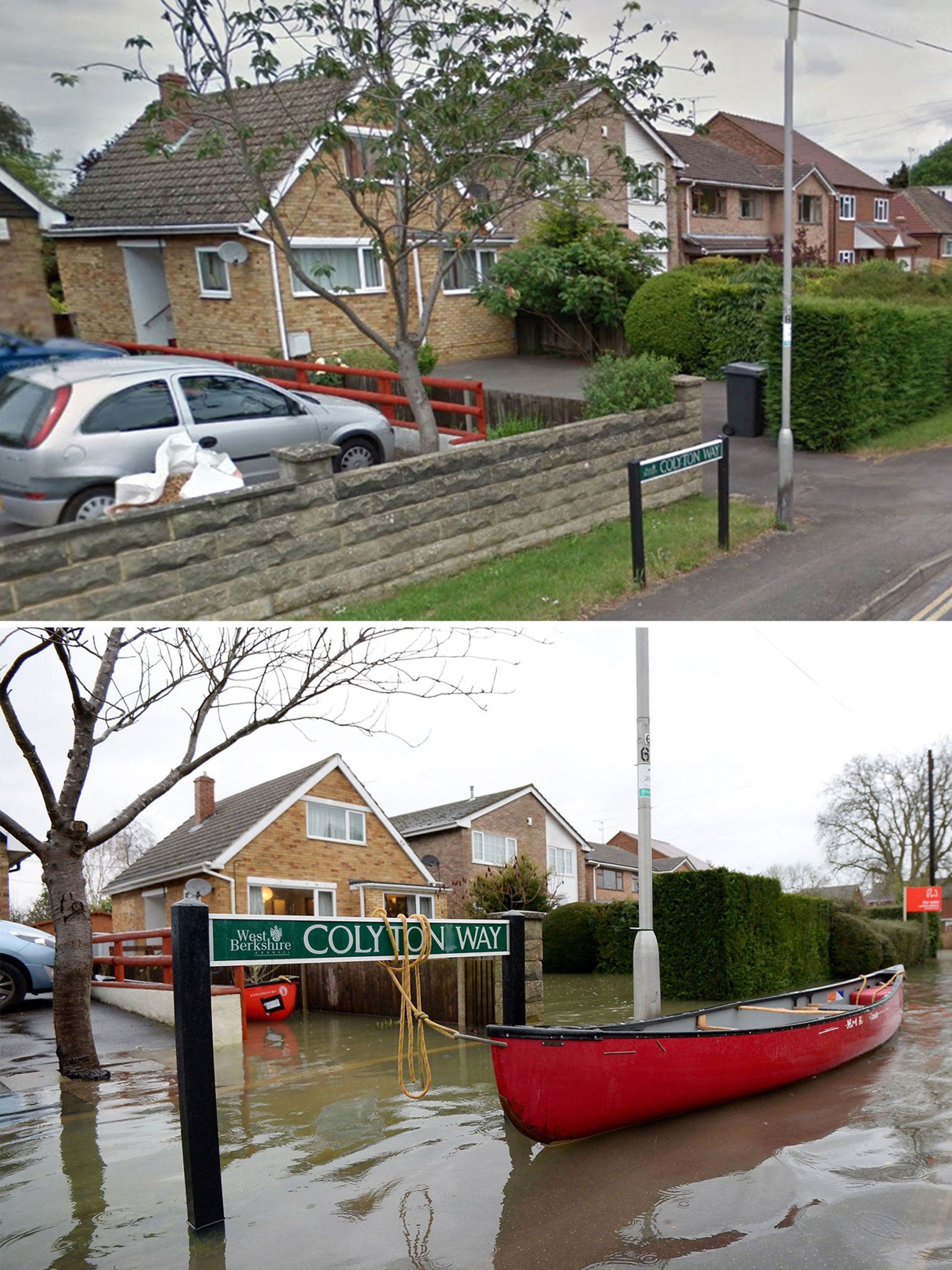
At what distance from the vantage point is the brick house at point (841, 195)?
11086 mm

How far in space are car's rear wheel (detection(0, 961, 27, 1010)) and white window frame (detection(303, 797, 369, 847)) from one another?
24.1 ft

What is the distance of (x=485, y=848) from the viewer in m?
30.3

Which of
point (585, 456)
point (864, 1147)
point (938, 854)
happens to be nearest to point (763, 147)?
point (585, 456)

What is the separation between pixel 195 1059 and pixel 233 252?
19.0 ft

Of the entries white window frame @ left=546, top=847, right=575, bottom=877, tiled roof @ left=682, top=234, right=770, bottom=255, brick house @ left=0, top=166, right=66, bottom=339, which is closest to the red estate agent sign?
white window frame @ left=546, top=847, right=575, bottom=877

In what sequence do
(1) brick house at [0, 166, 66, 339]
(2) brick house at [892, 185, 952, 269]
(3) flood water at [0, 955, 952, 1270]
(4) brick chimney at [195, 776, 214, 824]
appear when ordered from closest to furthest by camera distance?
(3) flood water at [0, 955, 952, 1270], (1) brick house at [0, 166, 66, 339], (2) brick house at [892, 185, 952, 269], (4) brick chimney at [195, 776, 214, 824]

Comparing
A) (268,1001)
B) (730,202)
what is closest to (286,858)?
(268,1001)

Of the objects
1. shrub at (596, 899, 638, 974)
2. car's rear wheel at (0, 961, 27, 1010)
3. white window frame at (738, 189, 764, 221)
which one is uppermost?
white window frame at (738, 189, 764, 221)

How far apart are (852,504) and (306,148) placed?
771cm

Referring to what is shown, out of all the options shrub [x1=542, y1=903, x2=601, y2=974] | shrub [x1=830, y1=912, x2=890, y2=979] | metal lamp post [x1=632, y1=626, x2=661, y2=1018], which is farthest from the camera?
shrub [x1=542, y1=903, x2=601, y2=974]

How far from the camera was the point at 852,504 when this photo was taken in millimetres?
13031

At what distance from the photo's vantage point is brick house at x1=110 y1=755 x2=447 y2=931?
62.1 feet

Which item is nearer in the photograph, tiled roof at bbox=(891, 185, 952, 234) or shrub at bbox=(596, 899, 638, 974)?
tiled roof at bbox=(891, 185, 952, 234)

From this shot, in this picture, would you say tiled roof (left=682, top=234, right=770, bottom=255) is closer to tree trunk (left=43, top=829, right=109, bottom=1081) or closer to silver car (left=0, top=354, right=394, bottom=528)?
silver car (left=0, top=354, right=394, bottom=528)
